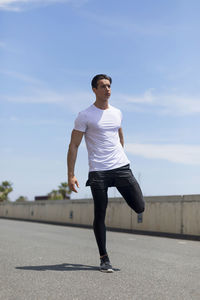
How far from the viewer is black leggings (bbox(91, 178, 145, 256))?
16.3 ft

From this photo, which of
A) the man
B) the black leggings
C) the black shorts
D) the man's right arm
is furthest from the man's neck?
the black leggings

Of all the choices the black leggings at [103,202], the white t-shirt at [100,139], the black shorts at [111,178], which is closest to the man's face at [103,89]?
the white t-shirt at [100,139]

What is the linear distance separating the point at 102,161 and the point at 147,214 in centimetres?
919

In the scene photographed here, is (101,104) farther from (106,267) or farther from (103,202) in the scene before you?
(106,267)

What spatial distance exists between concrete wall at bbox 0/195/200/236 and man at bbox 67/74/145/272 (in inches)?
279

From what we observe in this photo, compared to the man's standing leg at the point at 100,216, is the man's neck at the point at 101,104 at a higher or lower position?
higher

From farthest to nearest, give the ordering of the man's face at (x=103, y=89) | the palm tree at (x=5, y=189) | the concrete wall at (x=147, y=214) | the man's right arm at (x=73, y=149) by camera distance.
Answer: the palm tree at (x=5, y=189) < the concrete wall at (x=147, y=214) < the man's face at (x=103, y=89) < the man's right arm at (x=73, y=149)

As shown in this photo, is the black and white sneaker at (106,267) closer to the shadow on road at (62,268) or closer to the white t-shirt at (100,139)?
the shadow on road at (62,268)

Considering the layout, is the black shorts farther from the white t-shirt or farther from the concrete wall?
the concrete wall

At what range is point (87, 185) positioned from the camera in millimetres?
4992

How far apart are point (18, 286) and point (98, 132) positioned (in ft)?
6.28

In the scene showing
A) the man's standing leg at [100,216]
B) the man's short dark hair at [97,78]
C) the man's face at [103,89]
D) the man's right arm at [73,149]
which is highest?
the man's short dark hair at [97,78]

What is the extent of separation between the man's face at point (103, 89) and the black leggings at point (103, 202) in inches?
40.3

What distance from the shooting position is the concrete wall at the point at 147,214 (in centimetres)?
1207
